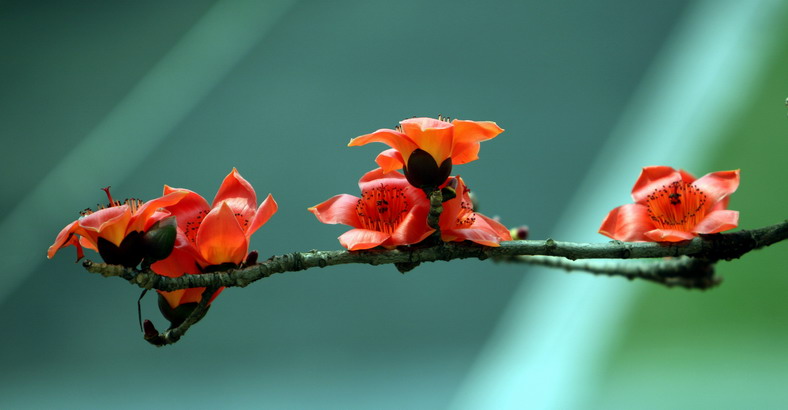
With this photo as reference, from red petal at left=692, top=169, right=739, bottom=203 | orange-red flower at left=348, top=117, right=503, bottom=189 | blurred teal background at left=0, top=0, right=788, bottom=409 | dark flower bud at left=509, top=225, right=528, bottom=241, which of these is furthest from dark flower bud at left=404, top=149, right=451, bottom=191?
blurred teal background at left=0, top=0, right=788, bottom=409

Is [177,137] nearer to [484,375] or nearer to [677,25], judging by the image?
[484,375]

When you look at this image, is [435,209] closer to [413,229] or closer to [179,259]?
[413,229]

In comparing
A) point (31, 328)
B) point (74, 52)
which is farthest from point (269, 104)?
point (31, 328)

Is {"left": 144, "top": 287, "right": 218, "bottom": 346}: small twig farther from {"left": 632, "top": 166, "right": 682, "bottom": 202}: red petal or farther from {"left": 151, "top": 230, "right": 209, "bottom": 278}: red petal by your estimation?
{"left": 632, "top": 166, "right": 682, "bottom": 202}: red petal

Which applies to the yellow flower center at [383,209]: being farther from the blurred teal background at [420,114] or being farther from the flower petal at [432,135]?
the blurred teal background at [420,114]

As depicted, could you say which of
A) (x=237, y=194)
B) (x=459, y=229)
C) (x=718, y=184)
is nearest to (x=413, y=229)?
(x=459, y=229)
